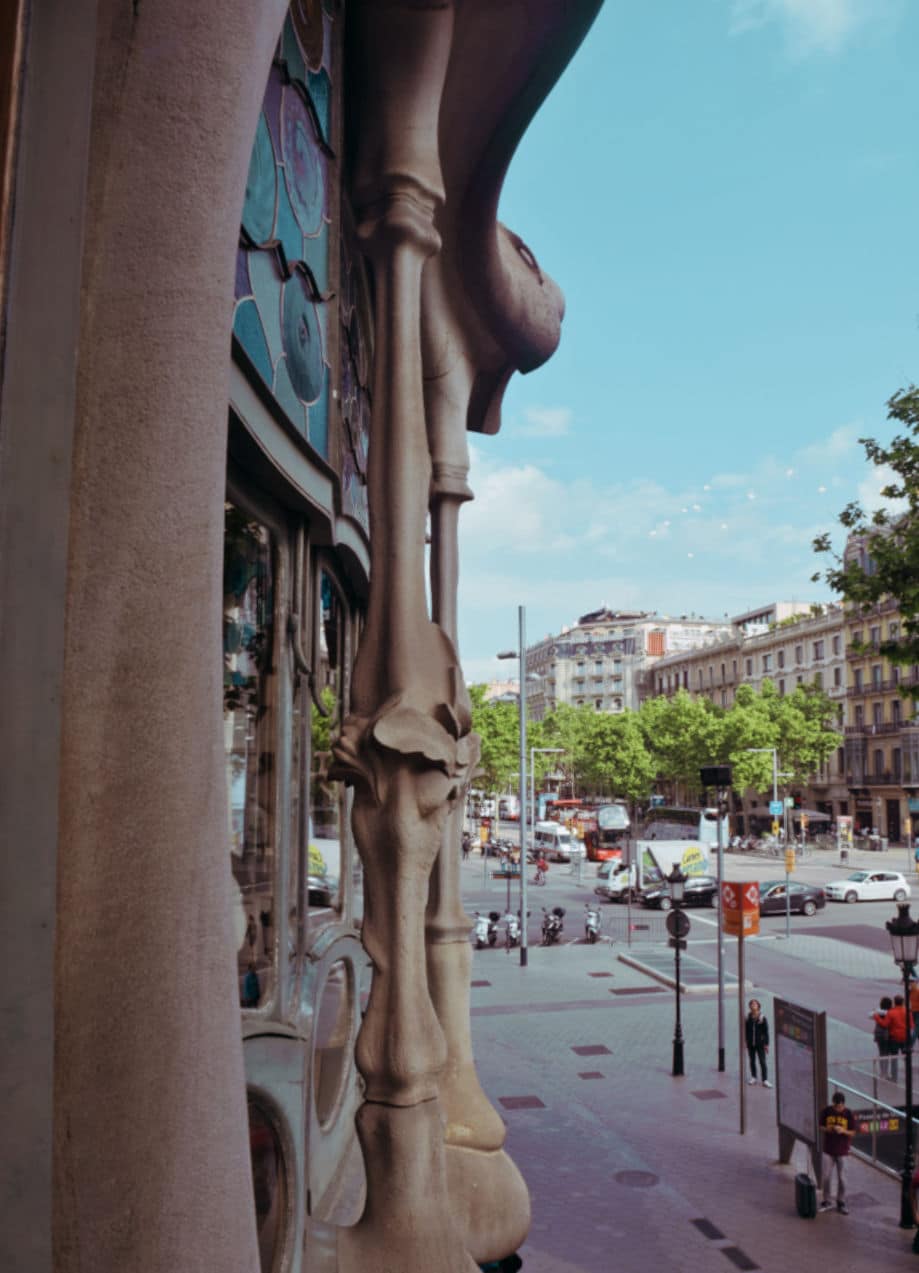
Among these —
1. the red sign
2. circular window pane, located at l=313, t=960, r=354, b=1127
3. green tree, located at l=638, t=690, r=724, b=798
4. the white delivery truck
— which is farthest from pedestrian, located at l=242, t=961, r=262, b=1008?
green tree, located at l=638, t=690, r=724, b=798

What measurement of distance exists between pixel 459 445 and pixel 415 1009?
11.5ft

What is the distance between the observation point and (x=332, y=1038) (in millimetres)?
9180

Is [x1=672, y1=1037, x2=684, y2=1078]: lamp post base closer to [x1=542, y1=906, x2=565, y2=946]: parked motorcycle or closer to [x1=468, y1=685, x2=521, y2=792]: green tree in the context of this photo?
[x1=542, y1=906, x2=565, y2=946]: parked motorcycle

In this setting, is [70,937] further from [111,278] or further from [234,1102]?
[111,278]

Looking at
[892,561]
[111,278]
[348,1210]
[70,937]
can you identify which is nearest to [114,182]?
[111,278]

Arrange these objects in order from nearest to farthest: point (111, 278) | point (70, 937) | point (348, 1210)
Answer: point (70, 937) < point (111, 278) < point (348, 1210)

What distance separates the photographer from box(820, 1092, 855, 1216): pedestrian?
1062 cm

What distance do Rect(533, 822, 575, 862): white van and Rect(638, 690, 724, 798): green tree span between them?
27.1ft

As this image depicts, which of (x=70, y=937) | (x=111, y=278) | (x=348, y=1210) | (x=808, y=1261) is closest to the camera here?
(x=70, y=937)

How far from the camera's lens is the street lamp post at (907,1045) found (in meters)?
10.2

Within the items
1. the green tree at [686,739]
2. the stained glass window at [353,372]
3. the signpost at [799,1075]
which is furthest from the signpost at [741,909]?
the green tree at [686,739]

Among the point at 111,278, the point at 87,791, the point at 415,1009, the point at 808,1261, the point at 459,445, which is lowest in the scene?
the point at 808,1261

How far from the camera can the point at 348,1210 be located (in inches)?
344

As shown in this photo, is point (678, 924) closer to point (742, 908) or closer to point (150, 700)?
point (742, 908)
